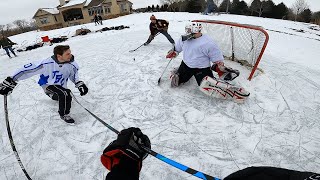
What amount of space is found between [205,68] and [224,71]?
14.7 inches

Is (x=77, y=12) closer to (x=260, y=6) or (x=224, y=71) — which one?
(x=260, y=6)

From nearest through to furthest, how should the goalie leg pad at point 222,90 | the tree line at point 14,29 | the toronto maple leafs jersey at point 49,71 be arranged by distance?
the toronto maple leafs jersey at point 49,71, the goalie leg pad at point 222,90, the tree line at point 14,29

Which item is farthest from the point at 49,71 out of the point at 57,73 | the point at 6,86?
the point at 6,86

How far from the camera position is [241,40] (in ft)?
16.7

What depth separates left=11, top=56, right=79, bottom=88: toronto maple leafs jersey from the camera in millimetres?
3249

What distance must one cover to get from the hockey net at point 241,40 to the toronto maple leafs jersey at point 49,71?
3.44 metres

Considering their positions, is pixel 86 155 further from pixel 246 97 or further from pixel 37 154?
pixel 246 97

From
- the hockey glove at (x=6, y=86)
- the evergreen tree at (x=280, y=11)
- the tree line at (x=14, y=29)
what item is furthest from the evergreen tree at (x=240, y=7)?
the hockey glove at (x=6, y=86)

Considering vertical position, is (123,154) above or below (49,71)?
above

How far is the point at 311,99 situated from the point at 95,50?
670cm

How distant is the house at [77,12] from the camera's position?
→ 103 ft

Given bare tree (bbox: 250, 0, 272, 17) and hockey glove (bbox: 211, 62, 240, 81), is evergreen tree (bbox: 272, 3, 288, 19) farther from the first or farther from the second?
hockey glove (bbox: 211, 62, 240, 81)

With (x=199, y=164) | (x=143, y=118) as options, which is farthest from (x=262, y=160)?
(x=143, y=118)

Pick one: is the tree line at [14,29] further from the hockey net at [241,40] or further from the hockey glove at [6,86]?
the hockey net at [241,40]
